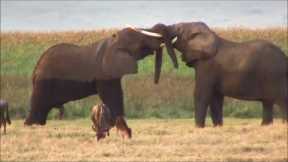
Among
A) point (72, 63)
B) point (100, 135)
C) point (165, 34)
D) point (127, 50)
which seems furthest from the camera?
point (72, 63)

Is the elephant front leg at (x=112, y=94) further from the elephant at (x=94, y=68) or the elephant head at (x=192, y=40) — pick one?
the elephant head at (x=192, y=40)

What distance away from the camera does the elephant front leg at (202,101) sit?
19734 millimetres

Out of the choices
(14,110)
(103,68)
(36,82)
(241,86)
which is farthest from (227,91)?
(14,110)

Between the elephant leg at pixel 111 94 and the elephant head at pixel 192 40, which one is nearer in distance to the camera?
the elephant leg at pixel 111 94

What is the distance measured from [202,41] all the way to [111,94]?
1.89 metres

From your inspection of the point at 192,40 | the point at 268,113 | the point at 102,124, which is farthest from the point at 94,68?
the point at 102,124

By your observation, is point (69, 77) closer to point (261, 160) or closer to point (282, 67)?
point (282, 67)

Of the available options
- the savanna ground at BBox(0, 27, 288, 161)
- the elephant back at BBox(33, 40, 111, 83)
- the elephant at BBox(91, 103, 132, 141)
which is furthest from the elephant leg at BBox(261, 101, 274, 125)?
the elephant at BBox(91, 103, 132, 141)

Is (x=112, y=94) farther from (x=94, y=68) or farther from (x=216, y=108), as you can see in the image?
(x=216, y=108)

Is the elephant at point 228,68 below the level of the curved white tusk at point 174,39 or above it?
below

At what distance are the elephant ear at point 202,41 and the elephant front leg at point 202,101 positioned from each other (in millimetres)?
591

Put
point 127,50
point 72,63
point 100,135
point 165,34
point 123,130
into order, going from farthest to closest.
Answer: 1. point 72,63
2. point 165,34
3. point 127,50
4. point 123,130
5. point 100,135

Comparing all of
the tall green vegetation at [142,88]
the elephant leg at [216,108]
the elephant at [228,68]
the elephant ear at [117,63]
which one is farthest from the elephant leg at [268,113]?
the tall green vegetation at [142,88]

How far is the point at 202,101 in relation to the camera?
781 inches
